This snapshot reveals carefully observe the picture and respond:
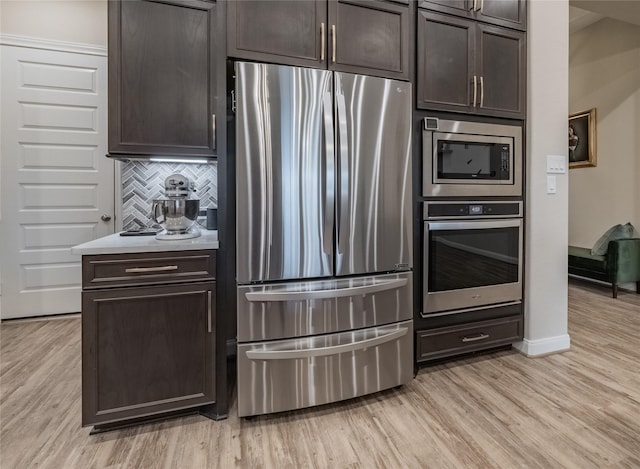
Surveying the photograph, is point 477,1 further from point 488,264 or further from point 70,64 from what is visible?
point 70,64

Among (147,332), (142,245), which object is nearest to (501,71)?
(142,245)

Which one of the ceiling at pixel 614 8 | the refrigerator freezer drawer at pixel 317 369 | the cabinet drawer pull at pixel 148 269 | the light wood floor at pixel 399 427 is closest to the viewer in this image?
the light wood floor at pixel 399 427

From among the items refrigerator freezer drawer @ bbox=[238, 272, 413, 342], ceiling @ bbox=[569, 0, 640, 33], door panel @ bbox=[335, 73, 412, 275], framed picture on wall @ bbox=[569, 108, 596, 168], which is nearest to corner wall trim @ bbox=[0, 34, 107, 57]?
door panel @ bbox=[335, 73, 412, 275]

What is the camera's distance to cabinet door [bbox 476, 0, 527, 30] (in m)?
2.32

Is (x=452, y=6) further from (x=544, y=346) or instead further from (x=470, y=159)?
(x=544, y=346)

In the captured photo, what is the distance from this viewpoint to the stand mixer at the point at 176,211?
182cm

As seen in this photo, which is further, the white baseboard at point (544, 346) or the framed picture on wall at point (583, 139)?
the framed picture on wall at point (583, 139)

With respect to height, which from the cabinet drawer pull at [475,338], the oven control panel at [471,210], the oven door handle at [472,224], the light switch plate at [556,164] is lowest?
the cabinet drawer pull at [475,338]

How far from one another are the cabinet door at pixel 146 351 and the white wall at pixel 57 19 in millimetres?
2989

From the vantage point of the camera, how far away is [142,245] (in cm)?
164

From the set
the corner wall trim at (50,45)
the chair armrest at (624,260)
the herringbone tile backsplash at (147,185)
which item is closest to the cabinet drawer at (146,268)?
the herringbone tile backsplash at (147,185)

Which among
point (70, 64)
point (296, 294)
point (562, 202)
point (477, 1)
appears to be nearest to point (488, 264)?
point (562, 202)

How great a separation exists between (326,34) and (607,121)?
14.9ft

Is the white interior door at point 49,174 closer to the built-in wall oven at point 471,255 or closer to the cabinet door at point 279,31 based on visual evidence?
the cabinet door at point 279,31
